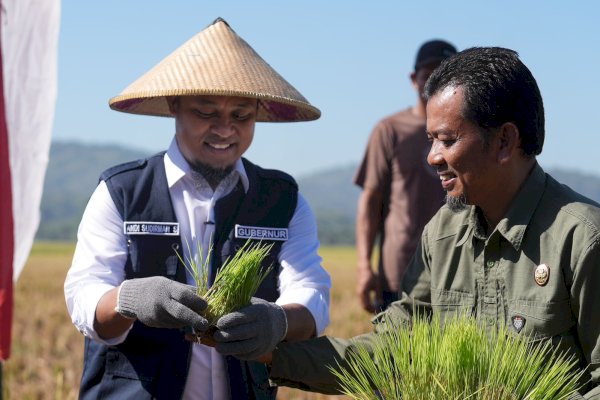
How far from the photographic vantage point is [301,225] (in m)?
3.63

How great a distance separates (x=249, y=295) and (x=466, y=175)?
29.0 inches

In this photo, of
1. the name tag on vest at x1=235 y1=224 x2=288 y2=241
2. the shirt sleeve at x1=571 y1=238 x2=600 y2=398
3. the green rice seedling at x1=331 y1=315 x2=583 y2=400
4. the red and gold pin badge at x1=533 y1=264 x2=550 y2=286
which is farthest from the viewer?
the name tag on vest at x1=235 y1=224 x2=288 y2=241

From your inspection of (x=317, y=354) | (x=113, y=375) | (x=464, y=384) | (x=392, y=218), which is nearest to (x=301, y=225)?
(x=317, y=354)

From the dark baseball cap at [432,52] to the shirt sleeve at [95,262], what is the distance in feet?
9.99

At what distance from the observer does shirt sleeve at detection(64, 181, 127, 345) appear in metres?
3.27

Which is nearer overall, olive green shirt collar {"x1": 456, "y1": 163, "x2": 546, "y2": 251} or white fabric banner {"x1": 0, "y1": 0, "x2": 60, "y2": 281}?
olive green shirt collar {"x1": 456, "y1": 163, "x2": 546, "y2": 251}

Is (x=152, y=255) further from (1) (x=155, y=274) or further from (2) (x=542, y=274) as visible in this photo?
(2) (x=542, y=274)

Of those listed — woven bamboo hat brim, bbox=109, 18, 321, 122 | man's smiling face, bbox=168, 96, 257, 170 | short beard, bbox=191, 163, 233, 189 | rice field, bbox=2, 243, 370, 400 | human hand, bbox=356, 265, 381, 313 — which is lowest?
rice field, bbox=2, 243, 370, 400

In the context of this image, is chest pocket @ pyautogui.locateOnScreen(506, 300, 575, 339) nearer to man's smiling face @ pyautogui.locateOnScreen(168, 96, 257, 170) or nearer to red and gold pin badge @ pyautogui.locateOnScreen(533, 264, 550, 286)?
red and gold pin badge @ pyautogui.locateOnScreen(533, 264, 550, 286)

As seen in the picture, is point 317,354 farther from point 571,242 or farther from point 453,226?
point 571,242

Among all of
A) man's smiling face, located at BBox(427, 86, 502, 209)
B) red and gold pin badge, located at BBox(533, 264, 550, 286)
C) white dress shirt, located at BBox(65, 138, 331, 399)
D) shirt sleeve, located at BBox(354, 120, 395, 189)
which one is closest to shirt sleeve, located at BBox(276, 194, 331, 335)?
white dress shirt, located at BBox(65, 138, 331, 399)

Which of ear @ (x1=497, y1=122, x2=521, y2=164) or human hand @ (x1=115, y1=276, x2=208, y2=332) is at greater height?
ear @ (x1=497, y1=122, x2=521, y2=164)

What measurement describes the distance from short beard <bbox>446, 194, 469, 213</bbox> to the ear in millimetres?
165

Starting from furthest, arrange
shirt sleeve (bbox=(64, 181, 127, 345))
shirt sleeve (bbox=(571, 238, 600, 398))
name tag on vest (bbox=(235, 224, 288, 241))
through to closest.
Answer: name tag on vest (bbox=(235, 224, 288, 241)) < shirt sleeve (bbox=(64, 181, 127, 345)) < shirt sleeve (bbox=(571, 238, 600, 398))
